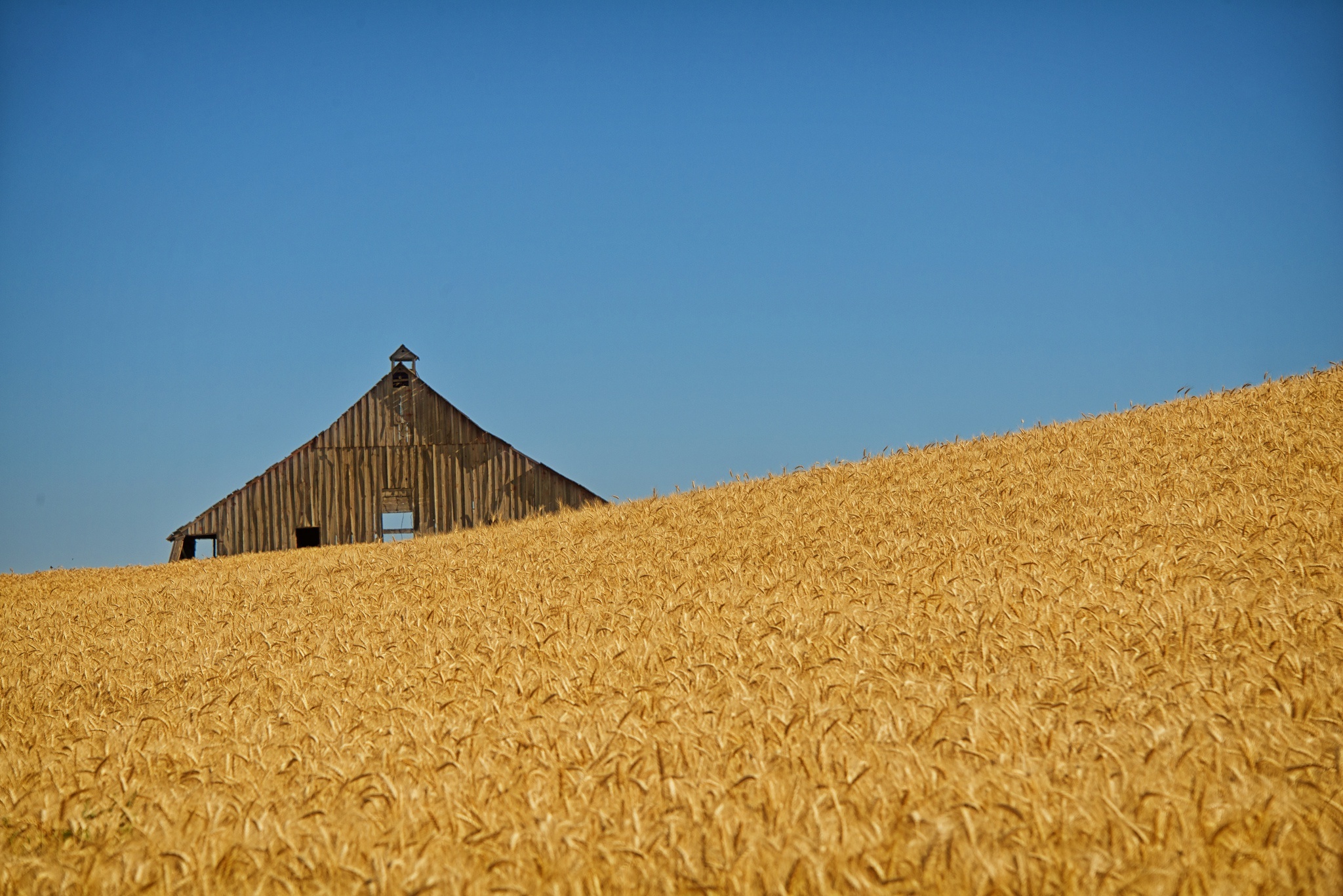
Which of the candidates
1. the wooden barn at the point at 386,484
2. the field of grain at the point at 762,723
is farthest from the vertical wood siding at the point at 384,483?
the field of grain at the point at 762,723

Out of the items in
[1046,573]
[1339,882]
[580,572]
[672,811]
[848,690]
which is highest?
[580,572]

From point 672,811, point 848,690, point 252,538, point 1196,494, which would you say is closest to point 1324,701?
point 848,690

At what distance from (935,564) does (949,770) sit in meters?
4.61

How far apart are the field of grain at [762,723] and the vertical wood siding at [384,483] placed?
20.7m

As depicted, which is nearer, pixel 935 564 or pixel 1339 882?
pixel 1339 882

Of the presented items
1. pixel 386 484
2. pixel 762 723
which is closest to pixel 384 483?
pixel 386 484

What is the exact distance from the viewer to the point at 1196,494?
10.1 metres

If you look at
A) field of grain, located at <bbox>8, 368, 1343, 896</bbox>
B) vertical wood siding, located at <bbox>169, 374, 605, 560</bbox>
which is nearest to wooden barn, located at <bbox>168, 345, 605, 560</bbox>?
vertical wood siding, located at <bbox>169, 374, 605, 560</bbox>

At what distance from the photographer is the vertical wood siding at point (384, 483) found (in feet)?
101

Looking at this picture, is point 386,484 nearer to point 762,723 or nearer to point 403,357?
point 403,357

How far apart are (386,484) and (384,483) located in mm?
80

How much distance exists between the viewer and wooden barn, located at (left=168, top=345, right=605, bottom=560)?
3075 centimetres

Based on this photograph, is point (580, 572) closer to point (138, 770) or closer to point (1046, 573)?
point (1046, 573)

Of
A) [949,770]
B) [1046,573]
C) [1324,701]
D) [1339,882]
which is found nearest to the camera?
[1339,882]
